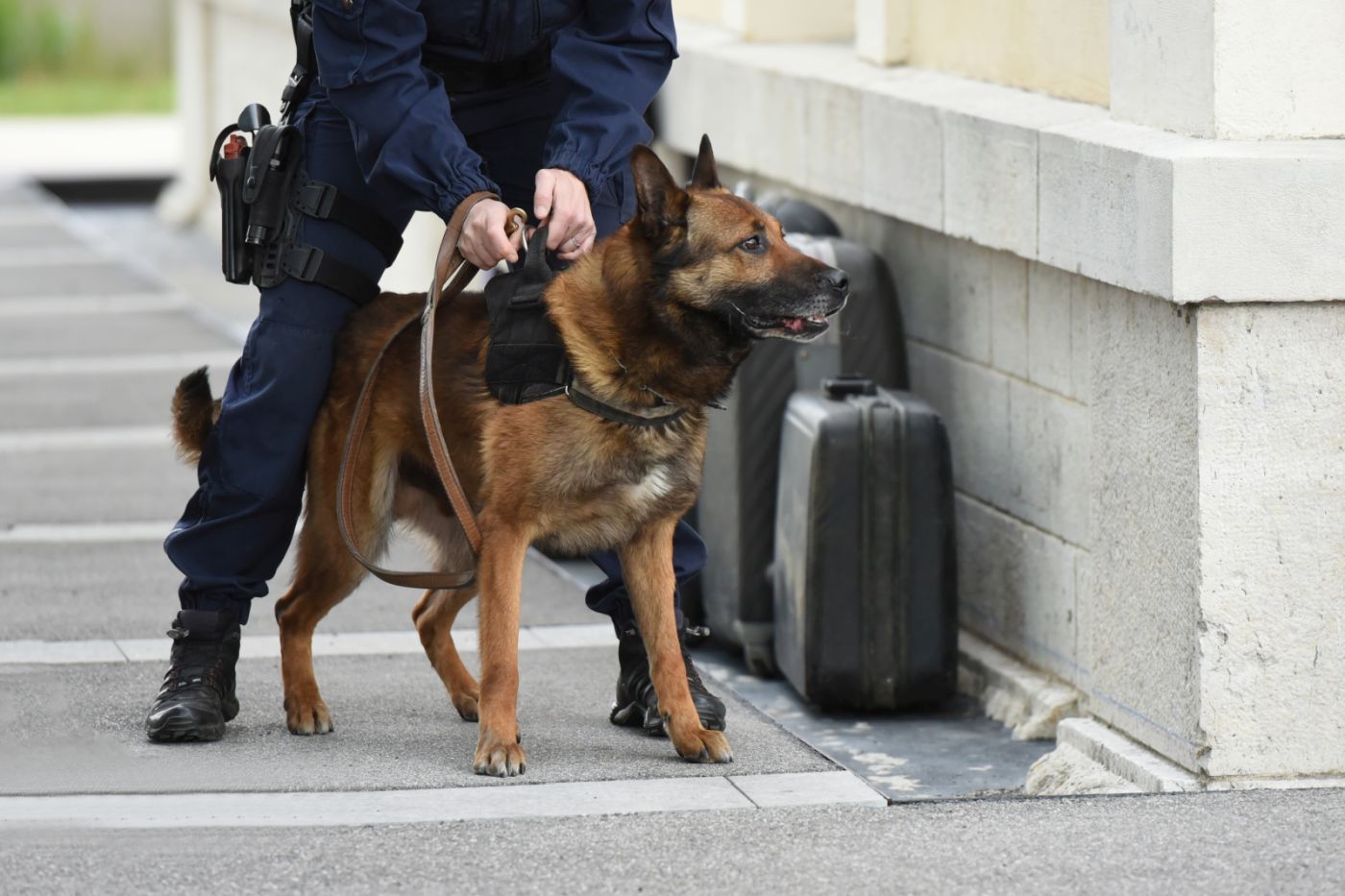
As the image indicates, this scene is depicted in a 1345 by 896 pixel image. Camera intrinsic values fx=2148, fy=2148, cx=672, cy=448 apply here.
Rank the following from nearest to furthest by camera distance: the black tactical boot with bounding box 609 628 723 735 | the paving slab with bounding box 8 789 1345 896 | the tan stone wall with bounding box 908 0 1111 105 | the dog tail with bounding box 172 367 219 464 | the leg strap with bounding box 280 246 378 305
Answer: the paving slab with bounding box 8 789 1345 896, the leg strap with bounding box 280 246 378 305, the black tactical boot with bounding box 609 628 723 735, the dog tail with bounding box 172 367 219 464, the tan stone wall with bounding box 908 0 1111 105

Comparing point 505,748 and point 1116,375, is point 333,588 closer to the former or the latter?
point 505,748

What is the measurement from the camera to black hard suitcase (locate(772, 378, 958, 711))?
5.40 m

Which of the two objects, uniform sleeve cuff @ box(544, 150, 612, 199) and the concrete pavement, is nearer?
the concrete pavement

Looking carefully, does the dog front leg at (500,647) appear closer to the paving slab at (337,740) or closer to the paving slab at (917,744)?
the paving slab at (337,740)

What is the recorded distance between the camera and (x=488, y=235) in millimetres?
4227

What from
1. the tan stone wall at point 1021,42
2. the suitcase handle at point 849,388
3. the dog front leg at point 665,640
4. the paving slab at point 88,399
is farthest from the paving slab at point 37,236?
the dog front leg at point 665,640

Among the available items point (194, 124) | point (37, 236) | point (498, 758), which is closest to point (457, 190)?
point (498, 758)

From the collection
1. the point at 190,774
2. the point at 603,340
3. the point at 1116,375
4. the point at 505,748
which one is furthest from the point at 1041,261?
the point at 190,774

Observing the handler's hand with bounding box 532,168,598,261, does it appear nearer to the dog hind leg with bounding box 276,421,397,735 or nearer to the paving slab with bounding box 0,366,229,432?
the dog hind leg with bounding box 276,421,397,735

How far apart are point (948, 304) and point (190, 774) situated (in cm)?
261

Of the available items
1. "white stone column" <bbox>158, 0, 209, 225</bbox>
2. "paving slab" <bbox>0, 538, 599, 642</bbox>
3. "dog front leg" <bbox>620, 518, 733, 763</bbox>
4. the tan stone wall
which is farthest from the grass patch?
"dog front leg" <bbox>620, 518, 733, 763</bbox>

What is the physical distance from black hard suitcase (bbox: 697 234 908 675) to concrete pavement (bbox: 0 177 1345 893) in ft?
0.71

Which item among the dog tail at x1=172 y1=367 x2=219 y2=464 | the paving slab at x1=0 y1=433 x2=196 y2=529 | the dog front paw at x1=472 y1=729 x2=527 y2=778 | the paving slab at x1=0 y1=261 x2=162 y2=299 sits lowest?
the paving slab at x1=0 y1=261 x2=162 y2=299

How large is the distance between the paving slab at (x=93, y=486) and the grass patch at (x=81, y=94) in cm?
1567
